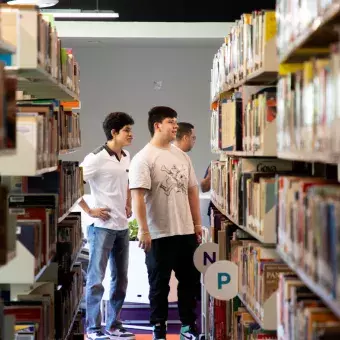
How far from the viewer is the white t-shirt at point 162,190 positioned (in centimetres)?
562

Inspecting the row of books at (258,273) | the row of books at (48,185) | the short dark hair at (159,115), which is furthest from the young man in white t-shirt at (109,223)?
the row of books at (258,273)

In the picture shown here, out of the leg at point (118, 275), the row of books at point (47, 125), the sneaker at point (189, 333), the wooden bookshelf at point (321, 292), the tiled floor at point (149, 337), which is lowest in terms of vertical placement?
the tiled floor at point (149, 337)

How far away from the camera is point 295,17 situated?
2621 millimetres

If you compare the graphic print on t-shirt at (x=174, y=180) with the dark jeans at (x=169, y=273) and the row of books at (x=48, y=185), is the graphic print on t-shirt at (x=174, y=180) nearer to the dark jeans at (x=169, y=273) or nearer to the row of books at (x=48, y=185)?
the dark jeans at (x=169, y=273)

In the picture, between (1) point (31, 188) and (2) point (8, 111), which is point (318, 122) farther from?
(1) point (31, 188)

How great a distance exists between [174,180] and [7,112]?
122 inches

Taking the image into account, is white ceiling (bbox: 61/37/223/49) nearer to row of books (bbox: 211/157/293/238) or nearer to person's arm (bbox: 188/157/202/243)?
person's arm (bbox: 188/157/202/243)

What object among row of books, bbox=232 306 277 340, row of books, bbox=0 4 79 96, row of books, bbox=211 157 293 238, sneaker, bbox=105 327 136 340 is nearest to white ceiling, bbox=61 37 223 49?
sneaker, bbox=105 327 136 340

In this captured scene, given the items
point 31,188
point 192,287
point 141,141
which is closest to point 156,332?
point 192,287

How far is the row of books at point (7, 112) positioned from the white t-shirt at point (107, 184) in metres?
3.40

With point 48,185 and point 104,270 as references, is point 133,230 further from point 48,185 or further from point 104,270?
point 48,185

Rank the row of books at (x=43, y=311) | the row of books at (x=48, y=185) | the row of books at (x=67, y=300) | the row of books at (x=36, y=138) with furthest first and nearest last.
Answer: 1. the row of books at (x=67, y=300)
2. the row of books at (x=48, y=185)
3. the row of books at (x=43, y=311)
4. the row of books at (x=36, y=138)

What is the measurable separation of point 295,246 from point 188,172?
3.31 metres

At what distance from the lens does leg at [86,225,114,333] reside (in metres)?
6.07
